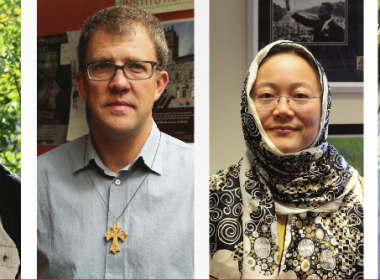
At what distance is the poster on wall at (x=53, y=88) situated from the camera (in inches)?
55.5

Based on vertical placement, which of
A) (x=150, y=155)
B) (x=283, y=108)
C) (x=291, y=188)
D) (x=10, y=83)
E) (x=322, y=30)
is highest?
(x=322, y=30)

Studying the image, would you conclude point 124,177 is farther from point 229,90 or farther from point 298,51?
point 298,51

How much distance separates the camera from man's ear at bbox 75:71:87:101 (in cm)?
137

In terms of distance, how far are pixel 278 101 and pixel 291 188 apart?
11.7 inches

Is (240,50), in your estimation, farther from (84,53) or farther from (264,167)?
(84,53)

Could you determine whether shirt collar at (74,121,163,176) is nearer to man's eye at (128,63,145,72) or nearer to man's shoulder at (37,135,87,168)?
man's shoulder at (37,135,87,168)

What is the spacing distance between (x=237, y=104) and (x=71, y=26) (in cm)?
68

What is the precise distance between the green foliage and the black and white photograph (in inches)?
39.5

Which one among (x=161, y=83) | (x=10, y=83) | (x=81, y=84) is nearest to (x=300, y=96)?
(x=161, y=83)

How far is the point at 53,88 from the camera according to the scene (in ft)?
4.67

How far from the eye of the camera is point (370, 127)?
1.41 metres

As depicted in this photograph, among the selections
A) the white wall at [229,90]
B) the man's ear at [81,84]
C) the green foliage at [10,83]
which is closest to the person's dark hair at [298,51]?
the white wall at [229,90]

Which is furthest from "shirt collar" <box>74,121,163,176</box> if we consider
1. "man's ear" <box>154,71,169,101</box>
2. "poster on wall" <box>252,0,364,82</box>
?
"poster on wall" <box>252,0,364,82</box>

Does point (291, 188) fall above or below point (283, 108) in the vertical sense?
below
